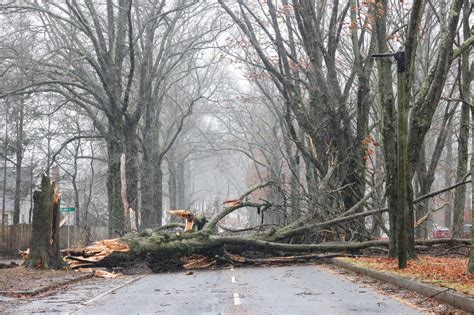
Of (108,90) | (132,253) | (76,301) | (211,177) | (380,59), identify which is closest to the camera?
(76,301)

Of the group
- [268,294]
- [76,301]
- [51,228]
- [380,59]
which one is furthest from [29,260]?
[380,59]

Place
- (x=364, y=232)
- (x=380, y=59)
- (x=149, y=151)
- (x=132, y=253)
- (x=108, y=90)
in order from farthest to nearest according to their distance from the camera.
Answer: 1. (x=149, y=151)
2. (x=108, y=90)
3. (x=364, y=232)
4. (x=132, y=253)
5. (x=380, y=59)

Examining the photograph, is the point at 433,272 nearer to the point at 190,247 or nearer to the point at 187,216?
the point at 190,247

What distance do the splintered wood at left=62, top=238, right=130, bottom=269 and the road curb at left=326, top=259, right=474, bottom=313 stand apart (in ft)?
27.1

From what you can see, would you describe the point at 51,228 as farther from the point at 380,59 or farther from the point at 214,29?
the point at 214,29

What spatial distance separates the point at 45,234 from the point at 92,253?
2263 millimetres

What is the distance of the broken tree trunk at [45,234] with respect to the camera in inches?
856

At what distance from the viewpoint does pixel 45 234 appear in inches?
854

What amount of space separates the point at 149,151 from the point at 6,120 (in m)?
9.27

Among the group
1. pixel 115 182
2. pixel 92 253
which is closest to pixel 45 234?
pixel 92 253

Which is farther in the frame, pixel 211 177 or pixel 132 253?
pixel 211 177

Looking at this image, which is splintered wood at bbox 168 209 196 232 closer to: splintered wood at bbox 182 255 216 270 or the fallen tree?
the fallen tree

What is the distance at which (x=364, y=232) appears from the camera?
27531 mm

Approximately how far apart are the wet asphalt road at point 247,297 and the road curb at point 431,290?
70 centimetres
